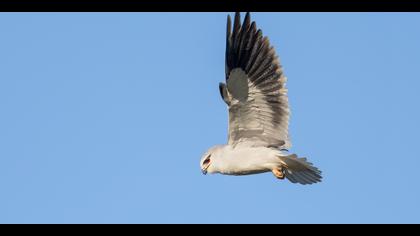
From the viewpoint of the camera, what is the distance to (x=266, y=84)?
8.84 metres

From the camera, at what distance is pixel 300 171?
9141 mm

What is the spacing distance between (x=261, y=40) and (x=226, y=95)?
2.99 feet

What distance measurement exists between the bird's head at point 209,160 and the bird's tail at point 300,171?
92cm

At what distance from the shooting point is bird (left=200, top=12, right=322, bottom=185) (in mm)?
8742

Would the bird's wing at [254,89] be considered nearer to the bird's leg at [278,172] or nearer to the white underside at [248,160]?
the white underside at [248,160]

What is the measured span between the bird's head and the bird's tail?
0.92 meters

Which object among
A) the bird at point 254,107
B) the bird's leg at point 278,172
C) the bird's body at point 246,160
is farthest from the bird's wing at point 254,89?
the bird's leg at point 278,172

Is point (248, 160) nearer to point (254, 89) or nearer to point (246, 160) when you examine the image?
point (246, 160)

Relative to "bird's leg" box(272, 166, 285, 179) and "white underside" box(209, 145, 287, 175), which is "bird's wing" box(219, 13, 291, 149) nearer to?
"white underside" box(209, 145, 287, 175)

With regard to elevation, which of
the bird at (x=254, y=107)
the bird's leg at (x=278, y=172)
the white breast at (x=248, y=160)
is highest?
the bird at (x=254, y=107)

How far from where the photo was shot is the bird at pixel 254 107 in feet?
28.7
